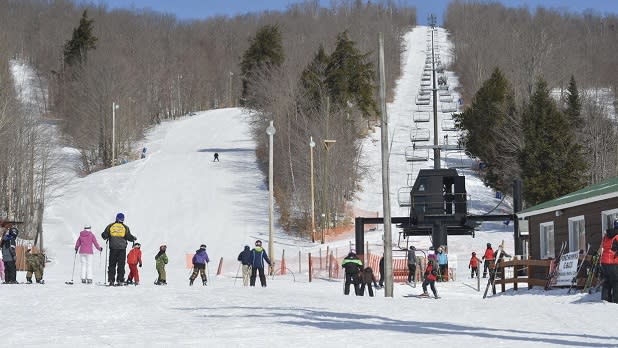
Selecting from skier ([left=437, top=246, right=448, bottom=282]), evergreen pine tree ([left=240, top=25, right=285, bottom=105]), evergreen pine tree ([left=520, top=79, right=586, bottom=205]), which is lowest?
skier ([left=437, top=246, right=448, bottom=282])

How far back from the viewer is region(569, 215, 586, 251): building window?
919 inches

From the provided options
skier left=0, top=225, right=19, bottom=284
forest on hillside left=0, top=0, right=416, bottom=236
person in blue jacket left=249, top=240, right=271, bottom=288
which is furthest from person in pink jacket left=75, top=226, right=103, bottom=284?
forest on hillside left=0, top=0, right=416, bottom=236

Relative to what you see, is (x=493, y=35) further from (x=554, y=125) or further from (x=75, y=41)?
(x=554, y=125)

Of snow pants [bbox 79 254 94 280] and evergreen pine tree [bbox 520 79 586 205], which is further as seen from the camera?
evergreen pine tree [bbox 520 79 586 205]

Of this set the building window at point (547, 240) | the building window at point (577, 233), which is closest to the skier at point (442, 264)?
the building window at point (547, 240)

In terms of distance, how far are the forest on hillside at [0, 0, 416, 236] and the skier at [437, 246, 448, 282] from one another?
25.9 feet

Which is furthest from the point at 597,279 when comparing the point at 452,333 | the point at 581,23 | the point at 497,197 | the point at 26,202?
the point at 581,23

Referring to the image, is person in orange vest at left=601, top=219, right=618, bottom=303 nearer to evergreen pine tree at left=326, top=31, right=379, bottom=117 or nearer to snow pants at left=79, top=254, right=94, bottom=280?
snow pants at left=79, top=254, right=94, bottom=280

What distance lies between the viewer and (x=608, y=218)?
848 inches

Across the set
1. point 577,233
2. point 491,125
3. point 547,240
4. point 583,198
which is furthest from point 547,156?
point 583,198

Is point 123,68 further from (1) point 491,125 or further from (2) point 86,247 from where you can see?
(2) point 86,247

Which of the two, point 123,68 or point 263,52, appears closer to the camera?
point 123,68

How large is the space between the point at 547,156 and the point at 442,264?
1921 cm

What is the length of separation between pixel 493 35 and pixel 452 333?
11317 cm
